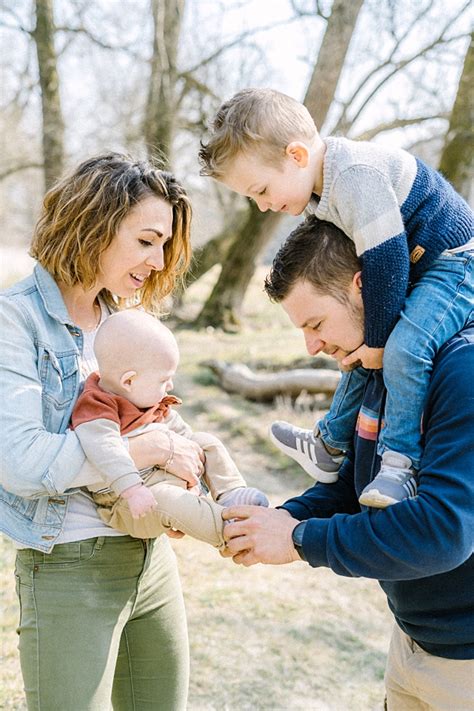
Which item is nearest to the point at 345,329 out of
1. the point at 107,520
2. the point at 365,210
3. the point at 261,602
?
the point at 365,210

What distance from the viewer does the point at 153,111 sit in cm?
1114

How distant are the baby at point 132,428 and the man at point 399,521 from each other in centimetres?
13

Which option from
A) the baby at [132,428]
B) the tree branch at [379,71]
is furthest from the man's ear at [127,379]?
the tree branch at [379,71]

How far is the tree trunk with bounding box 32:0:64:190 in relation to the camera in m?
9.98

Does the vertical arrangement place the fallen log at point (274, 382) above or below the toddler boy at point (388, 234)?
below

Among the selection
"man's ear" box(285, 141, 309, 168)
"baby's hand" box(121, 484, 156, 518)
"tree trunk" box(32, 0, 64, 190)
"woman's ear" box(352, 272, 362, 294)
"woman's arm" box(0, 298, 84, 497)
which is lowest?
"tree trunk" box(32, 0, 64, 190)

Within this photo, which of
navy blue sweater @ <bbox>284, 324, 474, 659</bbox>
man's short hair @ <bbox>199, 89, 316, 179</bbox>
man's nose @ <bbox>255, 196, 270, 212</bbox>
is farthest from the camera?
man's nose @ <bbox>255, 196, 270, 212</bbox>

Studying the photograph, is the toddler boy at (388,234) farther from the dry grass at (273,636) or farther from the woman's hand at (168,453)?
the dry grass at (273,636)

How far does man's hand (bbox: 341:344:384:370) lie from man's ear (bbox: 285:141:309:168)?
2.00ft

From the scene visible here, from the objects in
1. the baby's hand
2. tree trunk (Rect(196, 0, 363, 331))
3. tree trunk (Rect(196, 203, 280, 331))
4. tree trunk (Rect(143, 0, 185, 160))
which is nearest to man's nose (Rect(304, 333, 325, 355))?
the baby's hand

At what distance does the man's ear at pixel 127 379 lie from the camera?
1962 mm

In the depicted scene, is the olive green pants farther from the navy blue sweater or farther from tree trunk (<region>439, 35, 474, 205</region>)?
tree trunk (<region>439, 35, 474, 205</region>)

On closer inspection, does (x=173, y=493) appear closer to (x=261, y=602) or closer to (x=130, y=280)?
(x=130, y=280)

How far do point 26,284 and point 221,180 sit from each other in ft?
2.58
